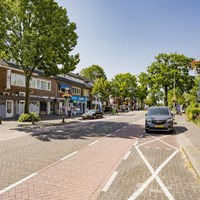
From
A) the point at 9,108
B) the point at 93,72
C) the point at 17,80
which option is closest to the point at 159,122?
the point at 9,108

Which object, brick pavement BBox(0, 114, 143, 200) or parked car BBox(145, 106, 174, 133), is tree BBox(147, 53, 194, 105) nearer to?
parked car BBox(145, 106, 174, 133)

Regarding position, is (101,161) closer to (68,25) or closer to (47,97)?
(68,25)

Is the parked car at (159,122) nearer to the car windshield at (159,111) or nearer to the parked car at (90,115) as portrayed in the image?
the car windshield at (159,111)

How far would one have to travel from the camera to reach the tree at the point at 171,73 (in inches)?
2069

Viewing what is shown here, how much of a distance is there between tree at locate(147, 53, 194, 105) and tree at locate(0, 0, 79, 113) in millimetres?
33325

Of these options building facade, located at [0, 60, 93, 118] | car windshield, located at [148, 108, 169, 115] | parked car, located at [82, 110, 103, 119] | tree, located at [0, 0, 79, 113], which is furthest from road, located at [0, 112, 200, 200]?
parked car, located at [82, 110, 103, 119]

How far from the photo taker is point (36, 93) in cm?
3762

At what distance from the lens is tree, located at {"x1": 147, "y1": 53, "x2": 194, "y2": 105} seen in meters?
52.6

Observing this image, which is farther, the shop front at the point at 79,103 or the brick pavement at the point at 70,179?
the shop front at the point at 79,103

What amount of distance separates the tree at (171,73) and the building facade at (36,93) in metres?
17.3

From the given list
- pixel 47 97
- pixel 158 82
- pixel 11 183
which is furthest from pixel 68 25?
pixel 158 82

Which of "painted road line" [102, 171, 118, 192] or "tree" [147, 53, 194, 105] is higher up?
"tree" [147, 53, 194, 105]

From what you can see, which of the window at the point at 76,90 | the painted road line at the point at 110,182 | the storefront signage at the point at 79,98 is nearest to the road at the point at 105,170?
the painted road line at the point at 110,182

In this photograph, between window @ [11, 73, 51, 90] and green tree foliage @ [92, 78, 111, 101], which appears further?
green tree foliage @ [92, 78, 111, 101]
